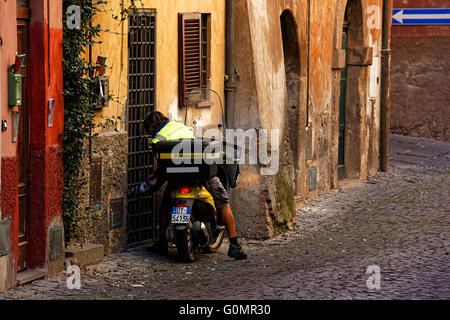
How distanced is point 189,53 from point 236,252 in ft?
8.38

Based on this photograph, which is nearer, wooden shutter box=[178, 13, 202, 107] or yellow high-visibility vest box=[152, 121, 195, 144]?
yellow high-visibility vest box=[152, 121, 195, 144]

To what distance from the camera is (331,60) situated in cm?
1680

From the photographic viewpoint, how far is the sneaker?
434 inches

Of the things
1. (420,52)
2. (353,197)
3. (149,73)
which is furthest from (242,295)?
(420,52)

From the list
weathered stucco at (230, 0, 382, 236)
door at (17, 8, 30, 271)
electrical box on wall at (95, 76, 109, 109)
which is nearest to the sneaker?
weathered stucco at (230, 0, 382, 236)

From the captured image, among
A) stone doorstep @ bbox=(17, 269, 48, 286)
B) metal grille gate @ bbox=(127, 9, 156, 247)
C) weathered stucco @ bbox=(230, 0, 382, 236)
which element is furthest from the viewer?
weathered stucco @ bbox=(230, 0, 382, 236)

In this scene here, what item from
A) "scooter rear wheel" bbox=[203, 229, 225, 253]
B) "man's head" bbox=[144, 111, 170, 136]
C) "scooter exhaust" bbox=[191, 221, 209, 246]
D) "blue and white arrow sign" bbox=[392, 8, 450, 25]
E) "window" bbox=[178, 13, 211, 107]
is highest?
"blue and white arrow sign" bbox=[392, 8, 450, 25]

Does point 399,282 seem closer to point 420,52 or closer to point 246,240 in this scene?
point 246,240

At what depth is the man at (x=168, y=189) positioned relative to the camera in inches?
420

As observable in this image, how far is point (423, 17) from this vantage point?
23.9 metres

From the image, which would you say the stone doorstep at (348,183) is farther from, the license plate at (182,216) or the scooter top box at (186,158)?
the license plate at (182,216)

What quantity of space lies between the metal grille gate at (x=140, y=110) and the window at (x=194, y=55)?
544 millimetres

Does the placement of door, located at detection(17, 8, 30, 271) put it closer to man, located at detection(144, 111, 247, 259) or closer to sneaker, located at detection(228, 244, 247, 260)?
man, located at detection(144, 111, 247, 259)

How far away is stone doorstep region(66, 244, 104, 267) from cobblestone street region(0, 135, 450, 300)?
0.33 ft
